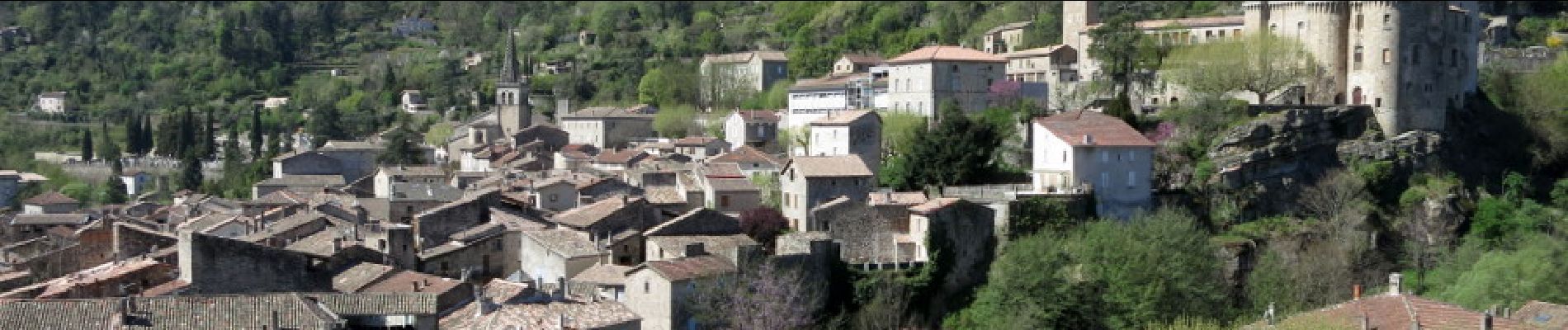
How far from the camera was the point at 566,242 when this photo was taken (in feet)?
146

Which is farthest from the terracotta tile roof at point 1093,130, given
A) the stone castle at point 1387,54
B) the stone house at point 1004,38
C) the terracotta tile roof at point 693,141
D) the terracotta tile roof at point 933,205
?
the stone house at point 1004,38

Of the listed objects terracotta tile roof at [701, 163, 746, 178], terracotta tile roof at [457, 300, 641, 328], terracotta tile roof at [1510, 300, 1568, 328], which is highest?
terracotta tile roof at [701, 163, 746, 178]

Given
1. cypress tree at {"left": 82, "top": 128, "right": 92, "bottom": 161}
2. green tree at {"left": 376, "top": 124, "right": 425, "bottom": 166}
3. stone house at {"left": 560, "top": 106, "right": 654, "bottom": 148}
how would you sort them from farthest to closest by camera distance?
cypress tree at {"left": 82, "top": 128, "right": 92, "bottom": 161} < green tree at {"left": 376, "top": 124, "right": 425, "bottom": 166} < stone house at {"left": 560, "top": 106, "right": 654, "bottom": 148}

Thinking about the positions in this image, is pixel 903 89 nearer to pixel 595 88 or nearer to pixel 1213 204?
pixel 1213 204

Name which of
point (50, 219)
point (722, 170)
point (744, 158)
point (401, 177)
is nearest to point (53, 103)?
point (50, 219)

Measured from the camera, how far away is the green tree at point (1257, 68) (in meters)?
58.3

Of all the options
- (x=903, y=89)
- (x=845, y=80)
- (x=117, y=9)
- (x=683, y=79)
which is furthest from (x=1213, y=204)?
(x=117, y=9)

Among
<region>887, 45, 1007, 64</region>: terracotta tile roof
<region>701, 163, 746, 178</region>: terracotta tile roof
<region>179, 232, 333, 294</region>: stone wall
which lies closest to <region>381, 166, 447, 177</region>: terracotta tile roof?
<region>701, 163, 746, 178</region>: terracotta tile roof

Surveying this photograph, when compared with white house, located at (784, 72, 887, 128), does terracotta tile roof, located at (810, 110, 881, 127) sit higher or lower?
lower

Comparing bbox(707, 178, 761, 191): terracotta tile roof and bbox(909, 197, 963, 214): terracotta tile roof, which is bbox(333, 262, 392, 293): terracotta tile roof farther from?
bbox(909, 197, 963, 214): terracotta tile roof

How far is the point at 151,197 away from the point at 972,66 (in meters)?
38.4

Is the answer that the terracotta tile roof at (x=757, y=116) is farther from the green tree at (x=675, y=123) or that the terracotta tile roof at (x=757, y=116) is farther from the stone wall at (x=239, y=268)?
→ the stone wall at (x=239, y=268)

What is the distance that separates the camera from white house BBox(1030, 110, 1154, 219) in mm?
49250

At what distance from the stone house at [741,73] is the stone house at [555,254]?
39.9m
